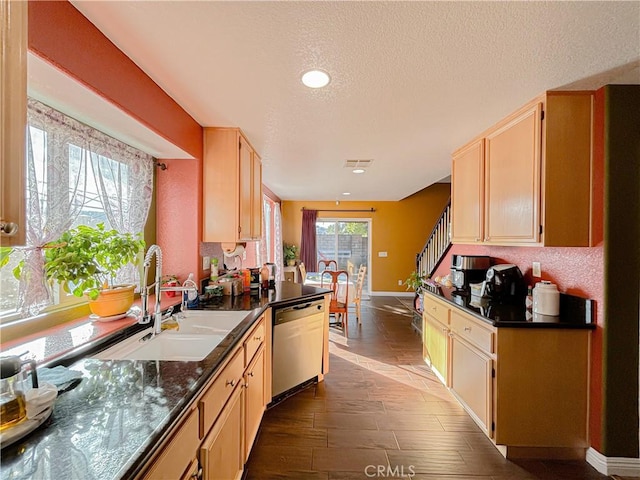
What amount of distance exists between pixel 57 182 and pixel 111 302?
2.20ft

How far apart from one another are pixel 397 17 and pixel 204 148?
178cm

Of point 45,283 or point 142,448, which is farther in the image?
point 45,283

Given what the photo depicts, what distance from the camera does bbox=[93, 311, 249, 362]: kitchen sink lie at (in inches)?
54.1

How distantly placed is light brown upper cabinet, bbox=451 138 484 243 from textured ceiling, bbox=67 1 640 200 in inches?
10.2

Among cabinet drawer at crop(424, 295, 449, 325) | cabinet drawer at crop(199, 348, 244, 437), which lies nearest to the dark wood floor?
cabinet drawer at crop(424, 295, 449, 325)

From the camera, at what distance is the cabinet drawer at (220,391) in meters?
1.05

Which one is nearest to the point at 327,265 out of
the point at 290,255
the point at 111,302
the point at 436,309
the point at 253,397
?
the point at 290,255

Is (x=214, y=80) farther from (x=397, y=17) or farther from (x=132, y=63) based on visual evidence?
(x=397, y=17)

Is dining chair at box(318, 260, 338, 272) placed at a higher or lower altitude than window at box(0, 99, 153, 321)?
lower

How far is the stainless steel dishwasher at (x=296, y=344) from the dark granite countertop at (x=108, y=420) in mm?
1045

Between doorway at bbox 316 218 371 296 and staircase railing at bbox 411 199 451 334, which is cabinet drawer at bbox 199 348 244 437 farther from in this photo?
doorway at bbox 316 218 371 296

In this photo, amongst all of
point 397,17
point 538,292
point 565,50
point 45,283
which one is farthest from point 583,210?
point 45,283

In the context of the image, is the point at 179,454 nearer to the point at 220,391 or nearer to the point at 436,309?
the point at 220,391

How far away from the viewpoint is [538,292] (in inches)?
78.1
